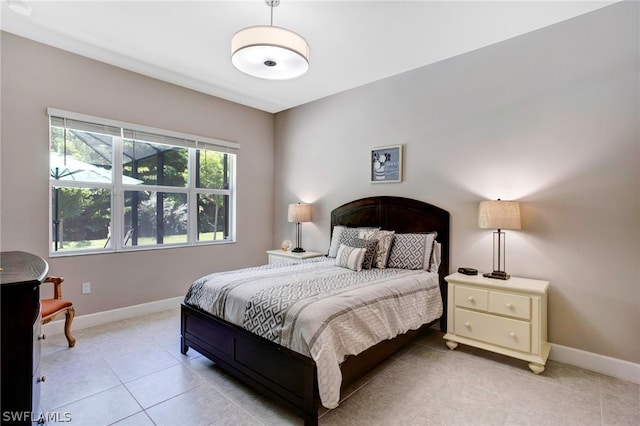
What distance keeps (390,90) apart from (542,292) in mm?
2663

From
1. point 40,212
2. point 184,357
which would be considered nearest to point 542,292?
point 184,357

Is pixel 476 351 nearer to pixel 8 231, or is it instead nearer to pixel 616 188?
pixel 616 188

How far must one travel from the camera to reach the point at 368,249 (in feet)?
10.6

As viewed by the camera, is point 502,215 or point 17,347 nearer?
point 17,347

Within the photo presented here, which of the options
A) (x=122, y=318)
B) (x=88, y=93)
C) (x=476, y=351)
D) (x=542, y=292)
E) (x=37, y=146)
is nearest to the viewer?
(x=542, y=292)

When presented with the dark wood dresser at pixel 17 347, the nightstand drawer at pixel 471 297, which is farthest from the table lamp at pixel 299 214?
the dark wood dresser at pixel 17 347

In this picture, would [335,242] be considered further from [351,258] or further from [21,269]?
[21,269]

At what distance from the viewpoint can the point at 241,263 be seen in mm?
4844

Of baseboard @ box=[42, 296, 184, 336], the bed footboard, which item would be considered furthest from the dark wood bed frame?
baseboard @ box=[42, 296, 184, 336]

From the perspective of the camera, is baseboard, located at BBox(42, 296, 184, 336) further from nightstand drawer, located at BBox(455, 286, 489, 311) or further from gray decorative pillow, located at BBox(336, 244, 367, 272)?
nightstand drawer, located at BBox(455, 286, 489, 311)

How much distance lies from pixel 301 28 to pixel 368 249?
2184 mm

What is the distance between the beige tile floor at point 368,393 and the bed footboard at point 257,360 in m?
0.13

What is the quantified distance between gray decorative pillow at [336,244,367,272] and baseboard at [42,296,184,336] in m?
2.32

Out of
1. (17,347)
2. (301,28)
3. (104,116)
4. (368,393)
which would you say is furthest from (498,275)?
(104,116)
